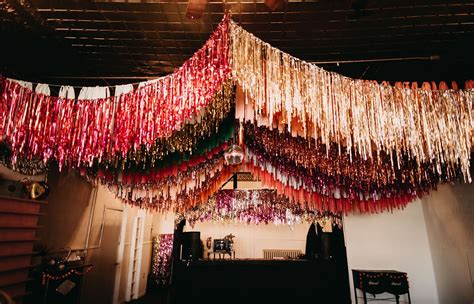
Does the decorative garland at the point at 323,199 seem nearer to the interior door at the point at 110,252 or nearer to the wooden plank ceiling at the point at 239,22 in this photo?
the wooden plank ceiling at the point at 239,22

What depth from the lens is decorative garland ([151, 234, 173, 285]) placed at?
8805 mm

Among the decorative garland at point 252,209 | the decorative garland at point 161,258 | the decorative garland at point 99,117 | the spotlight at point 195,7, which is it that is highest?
the spotlight at point 195,7

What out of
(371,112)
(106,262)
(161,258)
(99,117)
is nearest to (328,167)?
(371,112)

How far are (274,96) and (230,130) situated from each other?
1118 millimetres

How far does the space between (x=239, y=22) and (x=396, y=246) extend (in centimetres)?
559

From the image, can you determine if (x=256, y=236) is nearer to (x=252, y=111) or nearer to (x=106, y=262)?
(x=106, y=262)

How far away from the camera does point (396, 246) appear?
18.4 ft

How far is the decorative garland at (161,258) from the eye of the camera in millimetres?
8805

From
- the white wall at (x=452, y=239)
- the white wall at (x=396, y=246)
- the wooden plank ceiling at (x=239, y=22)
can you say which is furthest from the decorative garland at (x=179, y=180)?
the white wall at (x=452, y=239)

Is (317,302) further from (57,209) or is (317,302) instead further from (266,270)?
(57,209)

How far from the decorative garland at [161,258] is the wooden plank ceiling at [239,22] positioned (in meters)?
7.11

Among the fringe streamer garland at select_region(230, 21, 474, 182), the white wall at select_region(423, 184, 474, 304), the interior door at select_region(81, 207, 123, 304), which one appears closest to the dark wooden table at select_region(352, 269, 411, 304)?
the white wall at select_region(423, 184, 474, 304)

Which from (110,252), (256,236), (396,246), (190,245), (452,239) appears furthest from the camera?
(256,236)

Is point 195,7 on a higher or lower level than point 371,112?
higher
